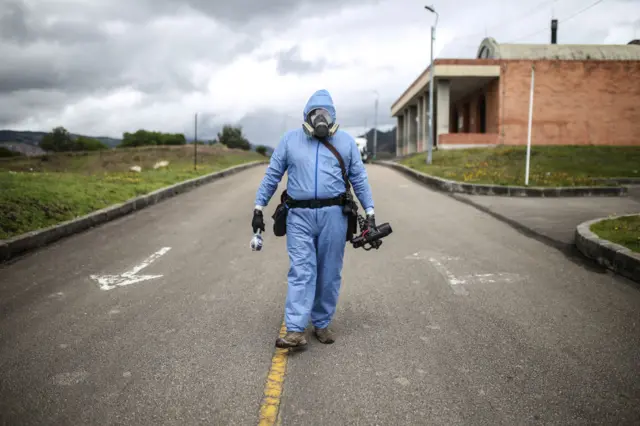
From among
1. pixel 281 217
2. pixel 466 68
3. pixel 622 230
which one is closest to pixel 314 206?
pixel 281 217

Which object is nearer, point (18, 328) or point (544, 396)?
point (544, 396)

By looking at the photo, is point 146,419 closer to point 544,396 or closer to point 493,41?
point 544,396

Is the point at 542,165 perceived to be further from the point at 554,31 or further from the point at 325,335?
the point at 554,31

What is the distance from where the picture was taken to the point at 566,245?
27.8 ft

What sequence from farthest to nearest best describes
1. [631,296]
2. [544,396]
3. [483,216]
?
[483,216], [631,296], [544,396]

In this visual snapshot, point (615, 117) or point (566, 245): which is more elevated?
point (615, 117)

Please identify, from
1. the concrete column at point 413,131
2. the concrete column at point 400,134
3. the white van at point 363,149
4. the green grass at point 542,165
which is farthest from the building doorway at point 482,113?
the concrete column at point 400,134

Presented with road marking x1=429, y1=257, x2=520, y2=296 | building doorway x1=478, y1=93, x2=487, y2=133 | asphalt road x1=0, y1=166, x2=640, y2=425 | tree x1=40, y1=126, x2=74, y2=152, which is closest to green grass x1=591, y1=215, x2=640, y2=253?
asphalt road x1=0, y1=166, x2=640, y2=425

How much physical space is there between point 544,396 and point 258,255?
5.02m

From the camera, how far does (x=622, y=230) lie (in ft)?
28.4

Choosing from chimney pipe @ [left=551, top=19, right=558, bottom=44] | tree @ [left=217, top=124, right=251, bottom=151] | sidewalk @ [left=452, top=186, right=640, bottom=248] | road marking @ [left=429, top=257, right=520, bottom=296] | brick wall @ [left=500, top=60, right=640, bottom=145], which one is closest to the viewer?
road marking @ [left=429, top=257, right=520, bottom=296]

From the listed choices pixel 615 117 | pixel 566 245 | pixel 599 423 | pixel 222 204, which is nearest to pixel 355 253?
pixel 566 245

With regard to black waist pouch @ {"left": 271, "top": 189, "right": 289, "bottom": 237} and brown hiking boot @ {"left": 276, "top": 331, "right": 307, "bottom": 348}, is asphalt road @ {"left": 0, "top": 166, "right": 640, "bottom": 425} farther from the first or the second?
black waist pouch @ {"left": 271, "top": 189, "right": 289, "bottom": 237}

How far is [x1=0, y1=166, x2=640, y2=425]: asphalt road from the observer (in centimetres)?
321
